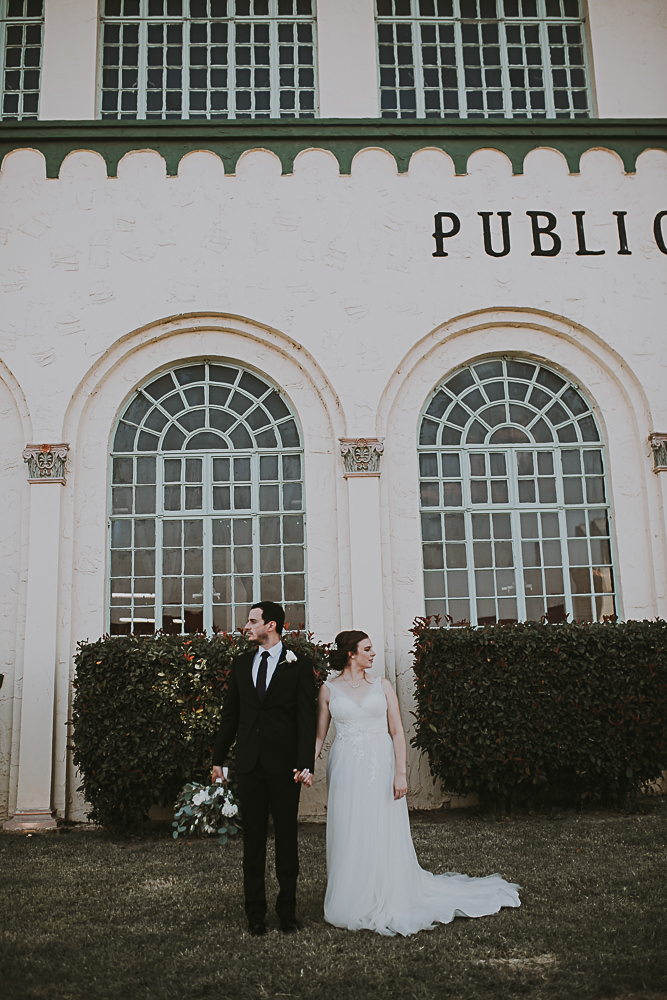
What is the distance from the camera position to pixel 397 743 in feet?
18.7

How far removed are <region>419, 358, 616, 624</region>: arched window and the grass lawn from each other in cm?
277

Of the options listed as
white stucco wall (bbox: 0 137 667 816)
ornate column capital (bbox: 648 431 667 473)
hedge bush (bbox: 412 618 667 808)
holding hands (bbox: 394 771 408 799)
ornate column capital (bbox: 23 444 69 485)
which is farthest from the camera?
ornate column capital (bbox: 648 431 667 473)

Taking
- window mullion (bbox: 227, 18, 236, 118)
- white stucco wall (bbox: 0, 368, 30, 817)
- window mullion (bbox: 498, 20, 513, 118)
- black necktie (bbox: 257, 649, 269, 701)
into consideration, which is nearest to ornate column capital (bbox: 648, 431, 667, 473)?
window mullion (bbox: 498, 20, 513, 118)

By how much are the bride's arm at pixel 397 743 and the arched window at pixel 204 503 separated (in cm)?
373

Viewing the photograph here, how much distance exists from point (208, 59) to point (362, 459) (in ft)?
17.3

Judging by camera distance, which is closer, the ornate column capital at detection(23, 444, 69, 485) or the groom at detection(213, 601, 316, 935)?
the groom at detection(213, 601, 316, 935)

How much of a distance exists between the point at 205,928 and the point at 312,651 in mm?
3512

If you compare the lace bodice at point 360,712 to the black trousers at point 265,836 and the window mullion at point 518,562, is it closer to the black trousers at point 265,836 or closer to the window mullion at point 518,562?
the black trousers at point 265,836

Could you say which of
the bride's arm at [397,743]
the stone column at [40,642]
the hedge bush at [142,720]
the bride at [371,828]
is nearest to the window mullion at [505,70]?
the stone column at [40,642]

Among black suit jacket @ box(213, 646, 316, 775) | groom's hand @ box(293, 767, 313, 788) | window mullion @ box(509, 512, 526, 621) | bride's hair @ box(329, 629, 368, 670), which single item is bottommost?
groom's hand @ box(293, 767, 313, 788)

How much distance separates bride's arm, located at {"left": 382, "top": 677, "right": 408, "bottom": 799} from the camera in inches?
220

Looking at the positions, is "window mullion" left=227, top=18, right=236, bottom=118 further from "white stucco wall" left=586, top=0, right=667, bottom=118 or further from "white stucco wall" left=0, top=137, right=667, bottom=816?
"white stucco wall" left=586, top=0, right=667, bottom=118

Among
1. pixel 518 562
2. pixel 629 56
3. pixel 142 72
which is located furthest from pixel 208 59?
pixel 518 562

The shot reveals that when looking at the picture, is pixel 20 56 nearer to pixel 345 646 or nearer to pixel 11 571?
pixel 11 571
